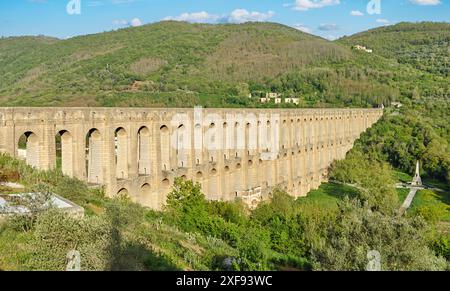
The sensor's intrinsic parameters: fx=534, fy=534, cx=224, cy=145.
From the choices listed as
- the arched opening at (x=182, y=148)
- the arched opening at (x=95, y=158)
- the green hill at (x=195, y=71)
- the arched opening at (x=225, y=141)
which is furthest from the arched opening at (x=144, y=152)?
the green hill at (x=195, y=71)

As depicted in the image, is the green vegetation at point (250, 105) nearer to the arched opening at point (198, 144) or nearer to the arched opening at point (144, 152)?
the arched opening at point (144, 152)

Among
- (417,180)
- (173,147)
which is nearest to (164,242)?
(173,147)

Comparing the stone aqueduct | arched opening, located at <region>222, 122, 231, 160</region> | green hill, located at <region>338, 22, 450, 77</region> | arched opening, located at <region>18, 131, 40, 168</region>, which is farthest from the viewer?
green hill, located at <region>338, 22, 450, 77</region>

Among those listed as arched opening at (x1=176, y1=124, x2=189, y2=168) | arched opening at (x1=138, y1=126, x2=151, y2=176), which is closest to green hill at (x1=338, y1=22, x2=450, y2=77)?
arched opening at (x1=176, y1=124, x2=189, y2=168)

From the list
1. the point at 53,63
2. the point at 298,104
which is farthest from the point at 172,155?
the point at 53,63

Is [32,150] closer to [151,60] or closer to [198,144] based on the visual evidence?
[198,144]

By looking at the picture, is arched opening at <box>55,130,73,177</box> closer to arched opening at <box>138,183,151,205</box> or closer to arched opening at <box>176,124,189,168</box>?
arched opening at <box>138,183,151,205</box>
